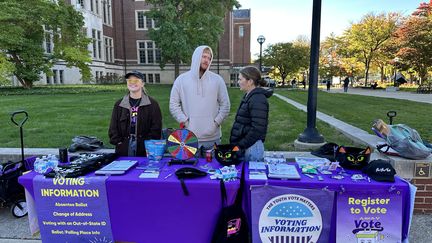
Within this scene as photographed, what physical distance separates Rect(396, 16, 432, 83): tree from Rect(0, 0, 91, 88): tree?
30.6 m

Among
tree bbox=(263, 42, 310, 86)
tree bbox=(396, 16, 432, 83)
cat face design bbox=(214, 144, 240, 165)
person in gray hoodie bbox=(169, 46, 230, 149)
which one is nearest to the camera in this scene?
cat face design bbox=(214, 144, 240, 165)

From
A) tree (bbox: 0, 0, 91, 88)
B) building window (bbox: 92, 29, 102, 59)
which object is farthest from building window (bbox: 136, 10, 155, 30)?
tree (bbox: 0, 0, 91, 88)

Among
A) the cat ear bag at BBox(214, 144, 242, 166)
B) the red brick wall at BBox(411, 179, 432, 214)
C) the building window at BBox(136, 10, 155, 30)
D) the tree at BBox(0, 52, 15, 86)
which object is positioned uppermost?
the building window at BBox(136, 10, 155, 30)

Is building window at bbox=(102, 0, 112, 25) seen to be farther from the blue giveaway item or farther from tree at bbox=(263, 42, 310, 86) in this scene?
the blue giveaway item

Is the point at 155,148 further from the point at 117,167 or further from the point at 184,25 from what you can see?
the point at 184,25

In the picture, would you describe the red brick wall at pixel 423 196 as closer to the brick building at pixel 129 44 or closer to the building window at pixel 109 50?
the brick building at pixel 129 44

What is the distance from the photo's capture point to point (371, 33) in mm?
39656

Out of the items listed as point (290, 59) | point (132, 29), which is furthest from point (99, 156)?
point (132, 29)

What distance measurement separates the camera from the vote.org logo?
9.09ft

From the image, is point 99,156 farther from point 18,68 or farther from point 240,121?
point 18,68

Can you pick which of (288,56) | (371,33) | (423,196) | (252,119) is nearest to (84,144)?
(252,119)

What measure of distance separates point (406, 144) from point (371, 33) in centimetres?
4171

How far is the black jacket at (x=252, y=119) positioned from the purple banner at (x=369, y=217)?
1051mm

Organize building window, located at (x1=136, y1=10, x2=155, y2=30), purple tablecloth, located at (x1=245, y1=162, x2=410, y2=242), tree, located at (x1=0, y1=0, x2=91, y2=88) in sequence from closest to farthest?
1. purple tablecloth, located at (x1=245, y1=162, x2=410, y2=242)
2. tree, located at (x1=0, y1=0, x2=91, y2=88)
3. building window, located at (x1=136, y1=10, x2=155, y2=30)
